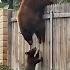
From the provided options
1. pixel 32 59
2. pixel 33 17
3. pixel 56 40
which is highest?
pixel 33 17

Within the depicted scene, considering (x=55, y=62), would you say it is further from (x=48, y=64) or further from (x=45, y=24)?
(x=45, y=24)

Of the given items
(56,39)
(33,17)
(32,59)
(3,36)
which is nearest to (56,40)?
(56,39)

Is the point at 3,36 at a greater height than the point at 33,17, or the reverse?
the point at 33,17

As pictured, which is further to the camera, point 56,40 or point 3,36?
point 3,36

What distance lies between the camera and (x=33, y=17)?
7.12 meters

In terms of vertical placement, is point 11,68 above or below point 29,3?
below

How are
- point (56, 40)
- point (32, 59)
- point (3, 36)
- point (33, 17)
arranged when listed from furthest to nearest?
point (3, 36)
point (32, 59)
point (33, 17)
point (56, 40)

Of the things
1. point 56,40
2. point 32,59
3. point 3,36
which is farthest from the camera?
point 3,36

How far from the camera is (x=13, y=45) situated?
33.5ft

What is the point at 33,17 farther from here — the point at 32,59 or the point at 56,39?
the point at 32,59

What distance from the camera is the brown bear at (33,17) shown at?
7.14 m

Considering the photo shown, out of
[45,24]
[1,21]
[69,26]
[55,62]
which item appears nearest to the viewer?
[69,26]

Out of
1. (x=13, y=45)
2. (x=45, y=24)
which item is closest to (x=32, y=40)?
(x=45, y=24)

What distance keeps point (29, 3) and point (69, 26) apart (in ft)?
4.03
